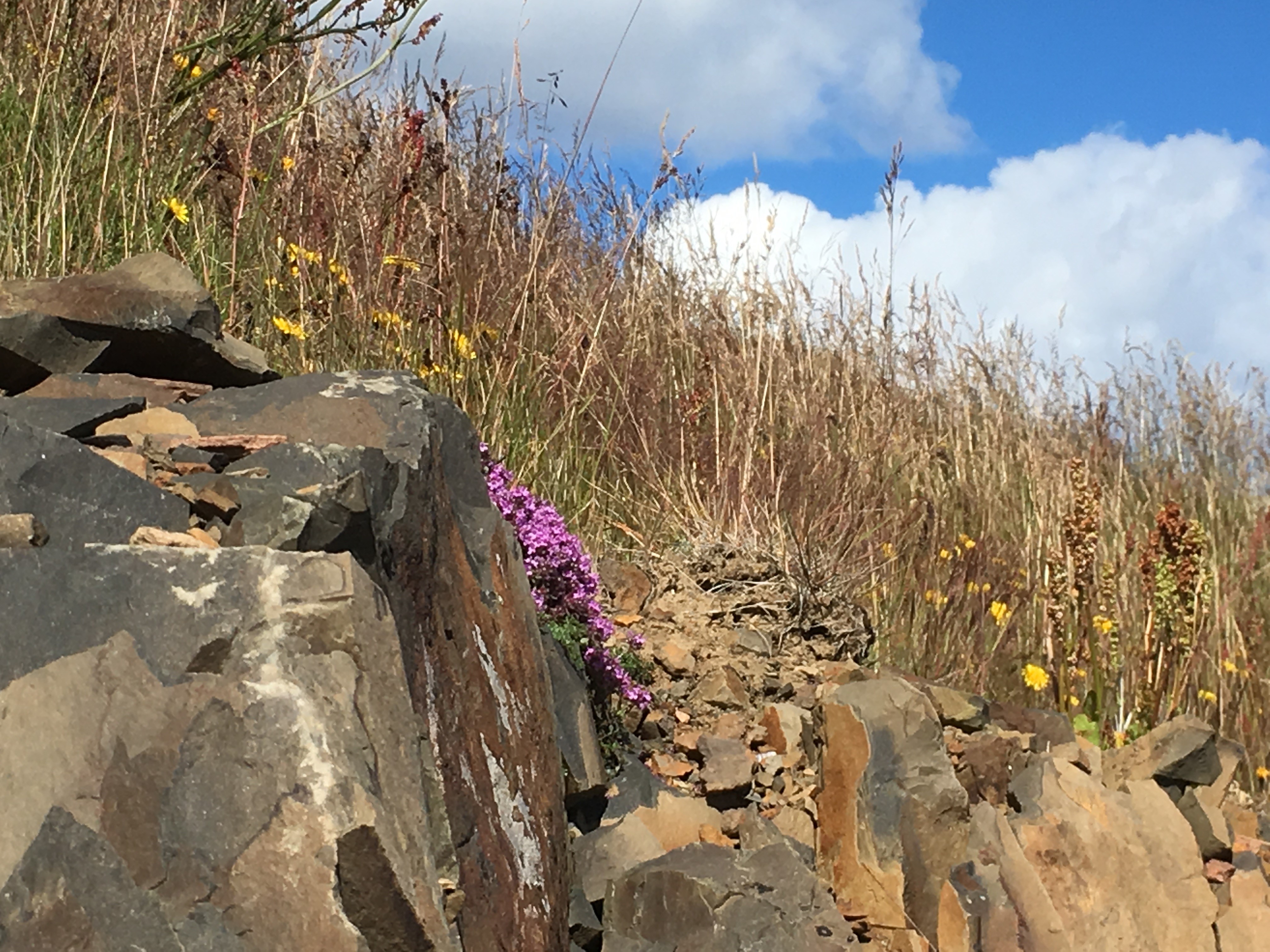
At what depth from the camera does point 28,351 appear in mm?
2609

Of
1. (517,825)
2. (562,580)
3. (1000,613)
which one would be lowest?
(517,825)

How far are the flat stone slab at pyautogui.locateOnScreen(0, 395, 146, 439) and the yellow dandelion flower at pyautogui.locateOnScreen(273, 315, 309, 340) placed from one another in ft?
4.89

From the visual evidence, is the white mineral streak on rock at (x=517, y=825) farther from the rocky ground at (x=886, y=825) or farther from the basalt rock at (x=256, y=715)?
the rocky ground at (x=886, y=825)

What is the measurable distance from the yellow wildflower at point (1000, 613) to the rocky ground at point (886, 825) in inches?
34.1

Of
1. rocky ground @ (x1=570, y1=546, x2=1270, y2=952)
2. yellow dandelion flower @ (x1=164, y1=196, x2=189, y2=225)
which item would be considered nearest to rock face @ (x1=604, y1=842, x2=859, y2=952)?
rocky ground @ (x1=570, y1=546, x2=1270, y2=952)

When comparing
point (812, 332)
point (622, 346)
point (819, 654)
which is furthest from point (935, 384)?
point (819, 654)

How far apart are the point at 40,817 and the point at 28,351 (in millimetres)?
1628

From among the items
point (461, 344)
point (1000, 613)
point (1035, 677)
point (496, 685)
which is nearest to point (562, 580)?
point (496, 685)

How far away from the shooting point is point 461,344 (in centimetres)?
413

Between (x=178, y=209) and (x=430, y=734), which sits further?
(x=178, y=209)

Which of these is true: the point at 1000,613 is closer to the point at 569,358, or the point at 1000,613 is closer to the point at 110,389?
the point at 569,358

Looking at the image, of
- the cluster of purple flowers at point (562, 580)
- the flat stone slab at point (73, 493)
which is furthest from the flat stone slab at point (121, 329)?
the flat stone slab at point (73, 493)

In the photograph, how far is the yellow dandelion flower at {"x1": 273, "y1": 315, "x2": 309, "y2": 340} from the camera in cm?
381

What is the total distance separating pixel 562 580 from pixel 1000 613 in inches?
87.0
